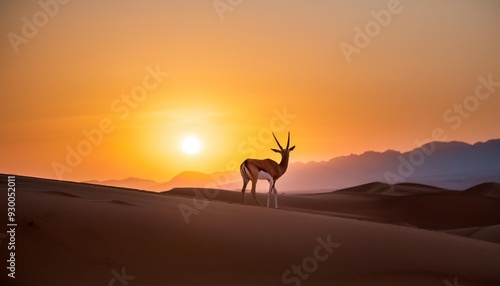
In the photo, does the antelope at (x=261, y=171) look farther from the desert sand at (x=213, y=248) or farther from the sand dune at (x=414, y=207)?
the sand dune at (x=414, y=207)

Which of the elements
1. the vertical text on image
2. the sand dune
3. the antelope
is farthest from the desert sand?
the sand dune

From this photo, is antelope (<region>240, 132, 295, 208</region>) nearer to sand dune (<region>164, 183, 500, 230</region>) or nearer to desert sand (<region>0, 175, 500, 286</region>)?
desert sand (<region>0, 175, 500, 286</region>)

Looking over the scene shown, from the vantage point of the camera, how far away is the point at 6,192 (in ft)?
35.1

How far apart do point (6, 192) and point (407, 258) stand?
7570 mm

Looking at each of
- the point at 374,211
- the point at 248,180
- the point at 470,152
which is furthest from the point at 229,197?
the point at 470,152

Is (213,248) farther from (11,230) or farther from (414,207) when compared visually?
(414,207)

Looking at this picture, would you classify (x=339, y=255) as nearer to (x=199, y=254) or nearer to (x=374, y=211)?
(x=199, y=254)

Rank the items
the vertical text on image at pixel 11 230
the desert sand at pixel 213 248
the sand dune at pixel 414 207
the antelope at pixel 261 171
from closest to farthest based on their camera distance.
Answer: the vertical text on image at pixel 11 230
the desert sand at pixel 213 248
the antelope at pixel 261 171
the sand dune at pixel 414 207

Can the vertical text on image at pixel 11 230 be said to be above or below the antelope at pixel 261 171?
below

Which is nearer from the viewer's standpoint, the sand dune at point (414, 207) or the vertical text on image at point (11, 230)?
the vertical text on image at point (11, 230)

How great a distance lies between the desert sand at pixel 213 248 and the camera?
827 cm

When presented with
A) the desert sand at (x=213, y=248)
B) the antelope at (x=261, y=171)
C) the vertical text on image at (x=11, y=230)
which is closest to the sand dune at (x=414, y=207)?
the antelope at (x=261, y=171)

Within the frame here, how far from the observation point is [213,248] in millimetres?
9727

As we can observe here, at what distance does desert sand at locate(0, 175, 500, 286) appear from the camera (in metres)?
8.27
